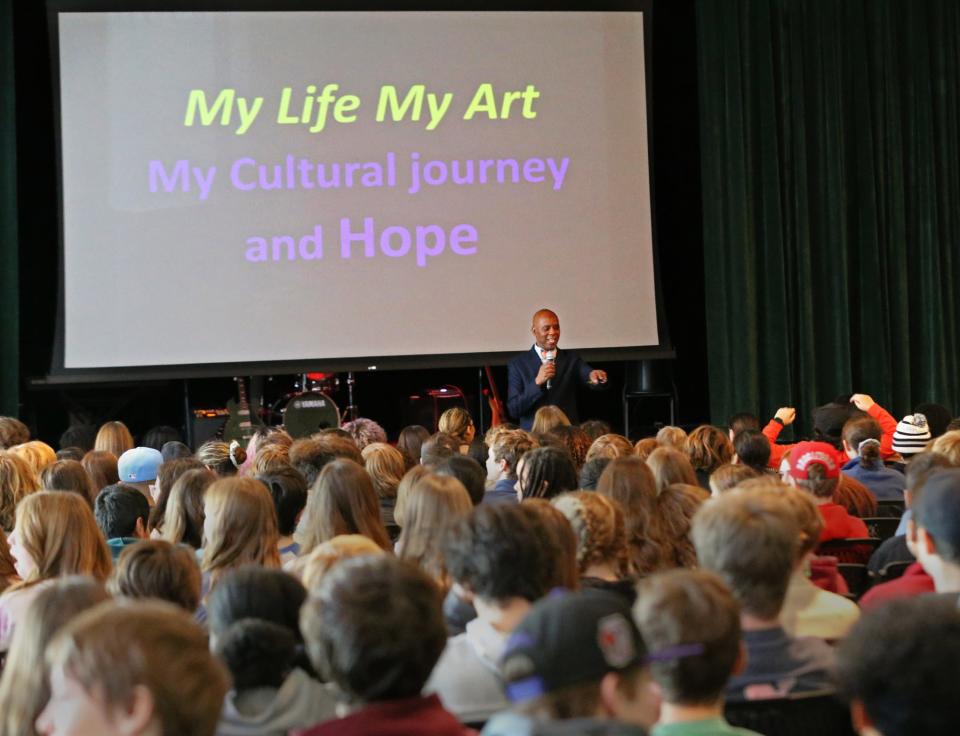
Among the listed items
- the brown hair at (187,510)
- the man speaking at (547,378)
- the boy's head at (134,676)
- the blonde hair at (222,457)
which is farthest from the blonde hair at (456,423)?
the boy's head at (134,676)

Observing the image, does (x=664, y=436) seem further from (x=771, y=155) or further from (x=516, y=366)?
(x=771, y=155)

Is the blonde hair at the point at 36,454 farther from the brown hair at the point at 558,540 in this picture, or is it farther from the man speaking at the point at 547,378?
the brown hair at the point at 558,540

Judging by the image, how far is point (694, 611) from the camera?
5.78 ft

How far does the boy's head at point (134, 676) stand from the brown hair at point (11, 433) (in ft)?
16.9

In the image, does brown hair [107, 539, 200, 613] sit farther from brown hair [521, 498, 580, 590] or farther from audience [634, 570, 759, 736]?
audience [634, 570, 759, 736]

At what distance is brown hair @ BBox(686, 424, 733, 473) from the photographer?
5203 mm

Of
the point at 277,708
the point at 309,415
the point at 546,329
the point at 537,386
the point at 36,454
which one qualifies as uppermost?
the point at 546,329

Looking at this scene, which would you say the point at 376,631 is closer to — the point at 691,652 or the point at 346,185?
the point at 691,652

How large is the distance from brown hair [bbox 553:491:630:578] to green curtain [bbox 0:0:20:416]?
7039mm

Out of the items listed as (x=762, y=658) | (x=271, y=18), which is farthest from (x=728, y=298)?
(x=762, y=658)

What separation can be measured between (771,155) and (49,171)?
18.3 ft

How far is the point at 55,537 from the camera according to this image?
3068mm

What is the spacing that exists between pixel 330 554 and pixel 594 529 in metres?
0.66

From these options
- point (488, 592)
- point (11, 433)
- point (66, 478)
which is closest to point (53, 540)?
point (488, 592)
